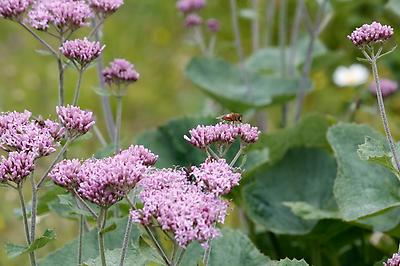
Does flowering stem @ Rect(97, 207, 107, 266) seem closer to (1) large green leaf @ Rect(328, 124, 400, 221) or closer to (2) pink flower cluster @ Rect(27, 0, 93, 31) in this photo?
(2) pink flower cluster @ Rect(27, 0, 93, 31)

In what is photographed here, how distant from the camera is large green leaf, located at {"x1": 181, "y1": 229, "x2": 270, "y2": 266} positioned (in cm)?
268

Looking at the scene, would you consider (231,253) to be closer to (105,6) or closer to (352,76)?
(105,6)

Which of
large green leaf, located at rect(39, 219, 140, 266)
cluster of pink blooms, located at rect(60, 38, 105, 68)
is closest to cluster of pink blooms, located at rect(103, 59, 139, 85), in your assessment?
cluster of pink blooms, located at rect(60, 38, 105, 68)

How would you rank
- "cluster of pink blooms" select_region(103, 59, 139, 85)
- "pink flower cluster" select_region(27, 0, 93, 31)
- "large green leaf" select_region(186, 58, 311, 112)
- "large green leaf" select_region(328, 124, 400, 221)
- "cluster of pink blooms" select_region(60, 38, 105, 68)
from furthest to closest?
"large green leaf" select_region(186, 58, 311, 112), "large green leaf" select_region(328, 124, 400, 221), "cluster of pink blooms" select_region(103, 59, 139, 85), "pink flower cluster" select_region(27, 0, 93, 31), "cluster of pink blooms" select_region(60, 38, 105, 68)

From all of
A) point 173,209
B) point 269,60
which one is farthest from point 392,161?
point 269,60

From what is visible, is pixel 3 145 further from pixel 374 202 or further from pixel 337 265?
pixel 337 265

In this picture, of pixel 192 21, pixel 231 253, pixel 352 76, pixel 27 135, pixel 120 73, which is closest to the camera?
pixel 27 135

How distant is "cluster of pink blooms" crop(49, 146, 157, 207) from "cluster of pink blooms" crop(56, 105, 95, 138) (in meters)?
0.19

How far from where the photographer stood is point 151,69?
739 centimetres

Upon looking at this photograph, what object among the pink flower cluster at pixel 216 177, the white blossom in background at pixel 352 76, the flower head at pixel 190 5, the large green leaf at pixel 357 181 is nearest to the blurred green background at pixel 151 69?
the white blossom in background at pixel 352 76

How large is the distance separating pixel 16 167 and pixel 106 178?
27cm

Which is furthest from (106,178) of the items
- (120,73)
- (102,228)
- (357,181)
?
(357,181)

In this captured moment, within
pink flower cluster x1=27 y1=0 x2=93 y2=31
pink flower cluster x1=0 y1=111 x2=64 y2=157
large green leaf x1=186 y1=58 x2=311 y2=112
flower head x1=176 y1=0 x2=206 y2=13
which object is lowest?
pink flower cluster x1=0 y1=111 x2=64 y2=157

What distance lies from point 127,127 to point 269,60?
1.81 metres
